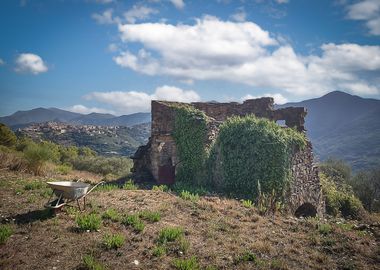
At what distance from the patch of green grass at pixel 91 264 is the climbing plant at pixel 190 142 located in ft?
33.4

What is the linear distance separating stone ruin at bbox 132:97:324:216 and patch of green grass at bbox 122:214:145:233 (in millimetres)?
7875

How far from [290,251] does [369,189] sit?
31.3m

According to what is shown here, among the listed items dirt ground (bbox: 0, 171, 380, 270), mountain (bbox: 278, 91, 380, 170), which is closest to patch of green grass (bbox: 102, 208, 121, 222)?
dirt ground (bbox: 0, 171, 380, 270)

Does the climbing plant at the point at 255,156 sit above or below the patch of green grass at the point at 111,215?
above

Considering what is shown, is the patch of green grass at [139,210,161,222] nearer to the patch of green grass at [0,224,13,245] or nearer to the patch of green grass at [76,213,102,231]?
the patch of green grass at [76,213,102,231]

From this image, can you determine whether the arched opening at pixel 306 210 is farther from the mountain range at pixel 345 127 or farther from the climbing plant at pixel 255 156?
the mountain range at pixel 345 127

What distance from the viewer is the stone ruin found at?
1530 cm

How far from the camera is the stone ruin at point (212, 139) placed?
1530 centimetres

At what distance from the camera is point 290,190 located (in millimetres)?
14289

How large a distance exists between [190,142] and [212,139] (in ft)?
4.07

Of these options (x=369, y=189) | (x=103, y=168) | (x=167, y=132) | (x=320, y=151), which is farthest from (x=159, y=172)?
(x=320, y=151)

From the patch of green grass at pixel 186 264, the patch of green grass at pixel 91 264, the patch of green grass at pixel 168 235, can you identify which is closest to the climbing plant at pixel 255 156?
the patch of green grass at pixel 168 235

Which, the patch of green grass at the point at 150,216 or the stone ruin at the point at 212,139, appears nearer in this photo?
the patch of green grass at the point at 150,216

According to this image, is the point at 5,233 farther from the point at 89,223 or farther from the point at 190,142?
the point at 190,142
